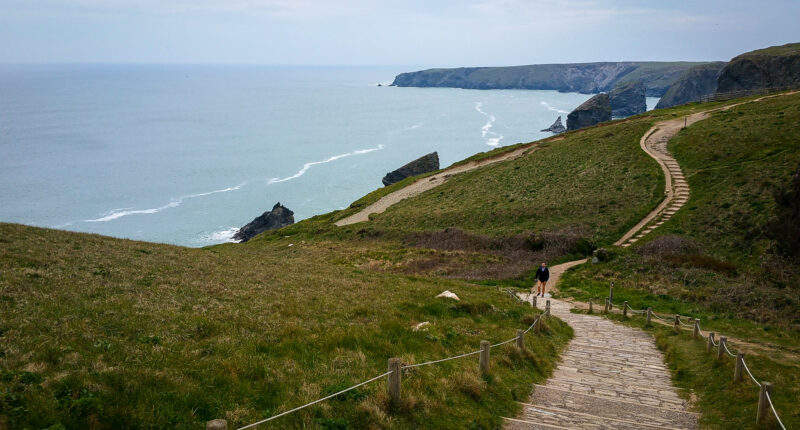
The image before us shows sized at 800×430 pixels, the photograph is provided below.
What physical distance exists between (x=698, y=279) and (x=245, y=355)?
25480 millimetres

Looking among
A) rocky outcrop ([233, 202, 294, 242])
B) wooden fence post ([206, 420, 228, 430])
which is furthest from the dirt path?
wooden fence post ([206, 420, 228, 430])

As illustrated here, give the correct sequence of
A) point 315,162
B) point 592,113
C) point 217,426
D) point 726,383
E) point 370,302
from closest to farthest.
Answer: point 217,426 → point 726,383 → point 370,302 → point 315,162 → point 592,113

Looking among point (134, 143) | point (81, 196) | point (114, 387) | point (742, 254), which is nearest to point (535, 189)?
point (742, 254)

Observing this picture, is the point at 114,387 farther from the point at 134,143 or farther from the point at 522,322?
the point at 134,143

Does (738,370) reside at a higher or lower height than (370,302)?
higher

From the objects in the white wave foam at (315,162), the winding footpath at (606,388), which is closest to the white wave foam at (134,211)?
the white wave foam at (315,162)

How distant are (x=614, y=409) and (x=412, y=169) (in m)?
81.4

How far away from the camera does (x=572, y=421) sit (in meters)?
10.4

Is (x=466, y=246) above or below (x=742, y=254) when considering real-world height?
below

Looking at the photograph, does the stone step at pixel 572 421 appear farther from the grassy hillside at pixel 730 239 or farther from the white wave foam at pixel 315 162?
the white wave foam at pixel 315 162

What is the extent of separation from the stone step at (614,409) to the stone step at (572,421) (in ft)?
0.90

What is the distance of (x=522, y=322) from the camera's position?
64.0 ft

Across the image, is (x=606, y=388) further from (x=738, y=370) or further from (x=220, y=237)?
(x=220, y=237)

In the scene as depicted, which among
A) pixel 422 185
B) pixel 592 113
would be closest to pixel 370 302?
pixel 422 185
